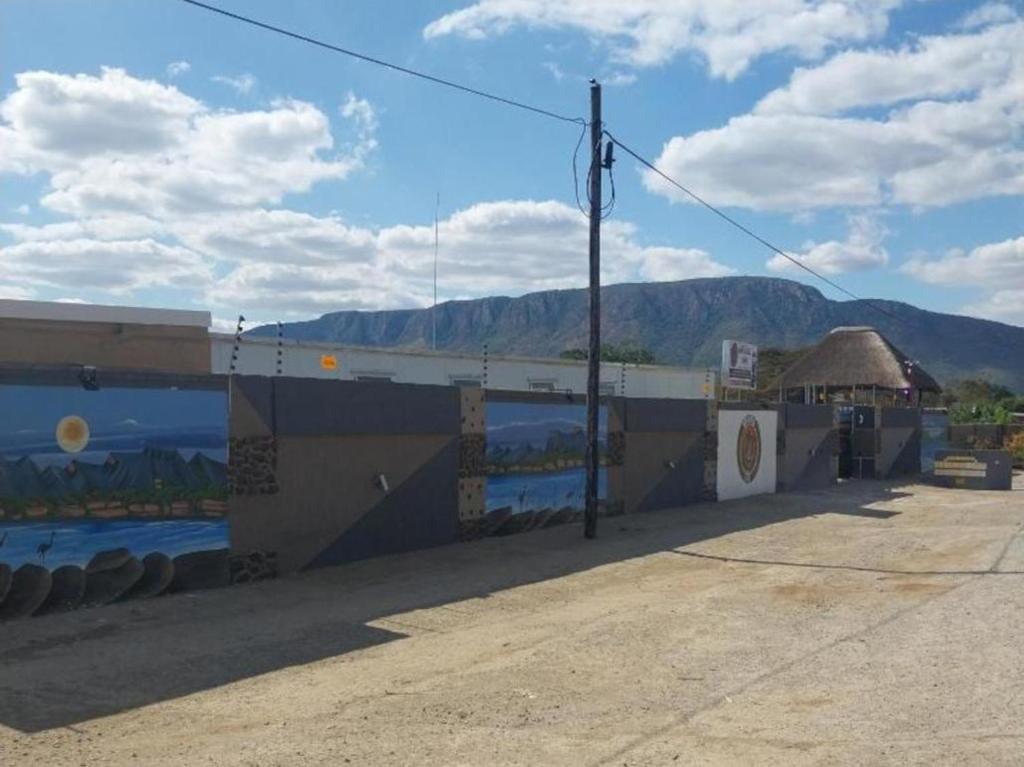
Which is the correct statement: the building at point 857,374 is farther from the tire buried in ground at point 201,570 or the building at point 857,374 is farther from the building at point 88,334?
the tire buried in ground at point 201,570

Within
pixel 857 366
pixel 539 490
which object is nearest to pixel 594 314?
pixel 539 490

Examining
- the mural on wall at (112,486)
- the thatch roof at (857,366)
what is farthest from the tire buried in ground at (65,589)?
the thatch roof at (857,366)

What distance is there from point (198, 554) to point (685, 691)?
20.8 ft

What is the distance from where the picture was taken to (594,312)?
1694 cm

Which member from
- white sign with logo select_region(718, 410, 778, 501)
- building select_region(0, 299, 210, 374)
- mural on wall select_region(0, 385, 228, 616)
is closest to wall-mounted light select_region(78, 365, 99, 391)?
mural on wall select_region(0, 385, 228, 616)

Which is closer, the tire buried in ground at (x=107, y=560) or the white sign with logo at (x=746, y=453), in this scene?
the tire buried in ground at (x=107, y=560)

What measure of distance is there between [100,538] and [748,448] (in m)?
18.3

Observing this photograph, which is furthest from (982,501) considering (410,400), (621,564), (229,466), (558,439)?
(229,466)

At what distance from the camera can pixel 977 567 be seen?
13.8 m

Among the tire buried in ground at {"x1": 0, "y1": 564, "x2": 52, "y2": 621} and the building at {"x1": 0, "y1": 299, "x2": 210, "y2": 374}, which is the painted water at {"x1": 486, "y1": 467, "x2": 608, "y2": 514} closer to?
the building at {"x1": 0, "y1": 299, "x2": 210, "y2": 374}

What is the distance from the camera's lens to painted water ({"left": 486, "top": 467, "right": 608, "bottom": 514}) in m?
16.8

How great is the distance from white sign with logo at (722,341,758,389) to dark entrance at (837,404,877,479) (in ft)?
21.2

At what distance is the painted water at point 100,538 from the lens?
32.5 ft

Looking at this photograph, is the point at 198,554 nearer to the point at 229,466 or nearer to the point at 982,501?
the point at 229,466
